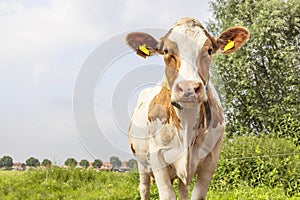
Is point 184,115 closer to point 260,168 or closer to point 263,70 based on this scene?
point 260,168

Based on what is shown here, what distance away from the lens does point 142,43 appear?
3.59m

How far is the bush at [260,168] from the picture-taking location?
338 inches

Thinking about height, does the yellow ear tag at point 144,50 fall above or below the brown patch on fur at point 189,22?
below

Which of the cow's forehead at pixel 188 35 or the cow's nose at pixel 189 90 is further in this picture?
the cow's forehead at pixel 188 35

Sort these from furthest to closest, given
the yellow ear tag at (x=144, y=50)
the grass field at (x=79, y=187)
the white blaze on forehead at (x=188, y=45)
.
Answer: the grass field at (x=79, y=187), the yellow ear tag at (x=144, y=50), the white blaze on forehead at (x=188, y=45)

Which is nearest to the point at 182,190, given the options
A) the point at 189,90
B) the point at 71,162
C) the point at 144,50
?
the point at 144,50

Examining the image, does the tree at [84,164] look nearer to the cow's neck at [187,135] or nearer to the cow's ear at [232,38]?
the cow's neck at [187,135]

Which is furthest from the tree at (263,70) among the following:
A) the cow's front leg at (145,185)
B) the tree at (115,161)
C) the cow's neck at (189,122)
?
the cow's neck at (189,122)

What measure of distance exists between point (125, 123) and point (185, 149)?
935mm

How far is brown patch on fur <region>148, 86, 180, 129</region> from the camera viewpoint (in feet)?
11.5

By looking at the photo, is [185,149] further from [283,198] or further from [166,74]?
[283,198]

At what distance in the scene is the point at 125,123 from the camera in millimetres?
4211

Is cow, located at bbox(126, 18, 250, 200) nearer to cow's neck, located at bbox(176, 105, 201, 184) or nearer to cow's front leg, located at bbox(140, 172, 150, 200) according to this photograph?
cow's neck, located at bbox(176, 105, 201, 184)

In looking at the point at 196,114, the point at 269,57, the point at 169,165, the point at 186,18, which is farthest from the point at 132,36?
the point at 269,57
